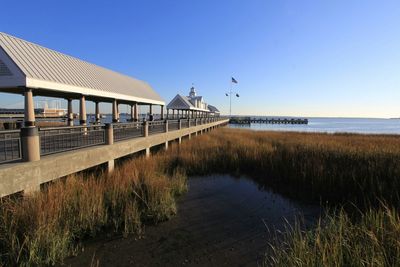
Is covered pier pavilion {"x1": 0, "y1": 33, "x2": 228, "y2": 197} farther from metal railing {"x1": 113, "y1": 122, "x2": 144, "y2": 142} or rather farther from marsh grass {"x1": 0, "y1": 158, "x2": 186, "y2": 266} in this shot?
marsh grass {"x1": 0, "y1": 158, "x2": 186, "y2": 266}

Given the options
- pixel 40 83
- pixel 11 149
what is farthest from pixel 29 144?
pixel 40 83

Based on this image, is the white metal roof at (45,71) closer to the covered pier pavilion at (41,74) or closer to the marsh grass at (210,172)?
the covered pier pavilion at (41,74)

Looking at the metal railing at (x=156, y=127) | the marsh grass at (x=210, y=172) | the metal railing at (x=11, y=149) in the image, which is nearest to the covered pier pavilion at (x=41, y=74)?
the metal railing at (x=156, y=127)

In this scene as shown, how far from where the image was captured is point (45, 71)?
13.2 meters

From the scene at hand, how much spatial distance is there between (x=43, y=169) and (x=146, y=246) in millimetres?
3309

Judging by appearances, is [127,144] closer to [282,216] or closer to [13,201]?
[13,201]

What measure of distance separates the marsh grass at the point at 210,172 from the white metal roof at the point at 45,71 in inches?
228

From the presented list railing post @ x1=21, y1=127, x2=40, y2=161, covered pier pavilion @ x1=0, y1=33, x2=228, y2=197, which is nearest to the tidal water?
covered pier pavilion @ x1=0, y1=33, x2=228, y2=197

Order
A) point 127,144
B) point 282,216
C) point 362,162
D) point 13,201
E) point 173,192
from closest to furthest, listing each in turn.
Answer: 1. point 13,201
2. point 282,216
3. point 173,192
4. point 362,162
5. point 127,144

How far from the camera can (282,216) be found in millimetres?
7953

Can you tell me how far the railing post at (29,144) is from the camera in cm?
661

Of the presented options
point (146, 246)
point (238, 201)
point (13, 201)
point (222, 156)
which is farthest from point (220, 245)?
point (222, 156)

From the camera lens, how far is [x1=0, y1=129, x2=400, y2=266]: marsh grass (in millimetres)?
4568

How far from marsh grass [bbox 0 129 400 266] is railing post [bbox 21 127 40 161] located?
875mm
